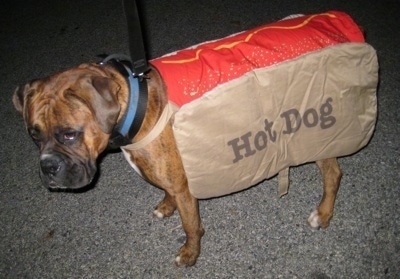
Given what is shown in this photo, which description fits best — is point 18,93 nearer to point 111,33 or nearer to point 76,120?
point 76,120

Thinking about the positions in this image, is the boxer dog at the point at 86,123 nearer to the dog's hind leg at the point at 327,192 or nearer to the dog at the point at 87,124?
the dog at the point at 87,124

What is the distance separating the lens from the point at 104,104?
60.4 inches

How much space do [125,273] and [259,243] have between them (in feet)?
3.08

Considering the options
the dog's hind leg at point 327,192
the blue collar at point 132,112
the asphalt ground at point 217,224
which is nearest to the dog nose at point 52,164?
the blue collar at point 132,112

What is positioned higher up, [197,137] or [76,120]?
[76,120]

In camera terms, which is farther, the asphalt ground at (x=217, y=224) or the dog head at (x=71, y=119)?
the asphalt ground at (x=217, y=224)

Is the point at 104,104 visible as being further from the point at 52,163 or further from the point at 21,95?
the point at 21,95

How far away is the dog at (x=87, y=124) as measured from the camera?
1.59 m

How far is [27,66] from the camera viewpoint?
4332mm

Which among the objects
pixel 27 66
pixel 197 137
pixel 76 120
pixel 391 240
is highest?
pixel 76 120

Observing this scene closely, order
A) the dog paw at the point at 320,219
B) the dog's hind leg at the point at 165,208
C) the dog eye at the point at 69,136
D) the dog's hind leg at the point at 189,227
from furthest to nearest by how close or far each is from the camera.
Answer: the dog's hind leg at the point at 165,208 < the dog paw at the point at 320,219 < the dog's hind leg at the point at 189,227 < the dog eye at the point at 69,136

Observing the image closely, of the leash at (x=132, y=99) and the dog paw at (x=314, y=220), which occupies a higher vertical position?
the leash at (x=132, y=99)

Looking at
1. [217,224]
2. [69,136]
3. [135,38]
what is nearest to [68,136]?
[69,136]

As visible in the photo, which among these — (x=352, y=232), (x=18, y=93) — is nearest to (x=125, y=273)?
(x=18, y=93)
